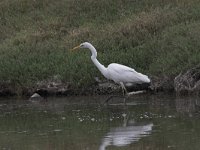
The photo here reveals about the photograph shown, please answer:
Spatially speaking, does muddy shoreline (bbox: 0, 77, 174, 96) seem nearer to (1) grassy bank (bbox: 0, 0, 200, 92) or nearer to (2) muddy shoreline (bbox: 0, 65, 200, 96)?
(2) muddy shoreline (bbox: 0, 65, 200, 96)

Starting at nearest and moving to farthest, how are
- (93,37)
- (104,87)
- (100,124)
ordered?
(100,124), (104,87), (93,37)

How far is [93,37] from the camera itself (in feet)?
73.3

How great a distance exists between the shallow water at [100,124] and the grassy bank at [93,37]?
1388mm

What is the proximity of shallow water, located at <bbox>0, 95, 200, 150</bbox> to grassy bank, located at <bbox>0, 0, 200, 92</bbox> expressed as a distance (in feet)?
4.55

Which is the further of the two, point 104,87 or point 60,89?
point 60,89

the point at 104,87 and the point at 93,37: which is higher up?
the point at 93,37

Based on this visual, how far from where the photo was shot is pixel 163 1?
24.8 meters

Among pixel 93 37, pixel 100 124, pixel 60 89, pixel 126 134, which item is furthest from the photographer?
pixel 93 37

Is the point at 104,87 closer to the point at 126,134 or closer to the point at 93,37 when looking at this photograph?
the point at 93,37

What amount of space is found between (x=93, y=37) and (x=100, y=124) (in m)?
9.32

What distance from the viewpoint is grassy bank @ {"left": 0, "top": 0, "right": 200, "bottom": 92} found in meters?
19.7

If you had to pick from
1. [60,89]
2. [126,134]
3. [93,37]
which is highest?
[93,37]

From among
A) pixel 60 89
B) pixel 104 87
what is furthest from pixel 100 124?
pixel 60 89

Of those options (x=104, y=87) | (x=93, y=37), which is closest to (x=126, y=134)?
(x=104, y=87)
